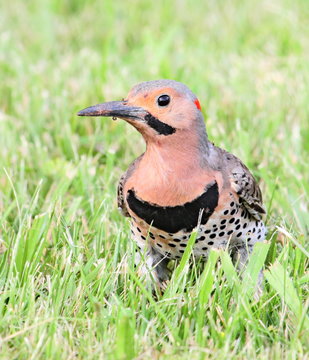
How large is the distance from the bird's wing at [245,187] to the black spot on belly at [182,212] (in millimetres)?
160

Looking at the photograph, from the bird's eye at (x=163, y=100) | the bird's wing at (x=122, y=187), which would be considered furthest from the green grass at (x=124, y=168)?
the bird's eye at (x=163, y=100)

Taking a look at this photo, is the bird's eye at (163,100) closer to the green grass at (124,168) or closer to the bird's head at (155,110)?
the bird's head at (155,110)

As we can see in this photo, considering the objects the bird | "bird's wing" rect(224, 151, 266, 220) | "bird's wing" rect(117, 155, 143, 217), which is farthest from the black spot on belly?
"bird's wing" rect(117, 155, 143, 217)

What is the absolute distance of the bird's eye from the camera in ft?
11.4

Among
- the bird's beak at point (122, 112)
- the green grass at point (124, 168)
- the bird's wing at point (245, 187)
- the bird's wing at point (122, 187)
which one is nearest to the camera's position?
the green grass at point (124, 168)

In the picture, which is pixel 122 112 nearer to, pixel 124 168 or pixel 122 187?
pixel 122 187

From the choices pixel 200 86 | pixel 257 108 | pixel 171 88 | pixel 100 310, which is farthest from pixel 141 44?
pixel 100 310

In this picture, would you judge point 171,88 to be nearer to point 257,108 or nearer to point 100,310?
point 100,310

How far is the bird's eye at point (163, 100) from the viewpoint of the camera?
3482 millimetres

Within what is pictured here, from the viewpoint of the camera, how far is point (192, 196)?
11.5 feet

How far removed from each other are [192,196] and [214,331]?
70 centimetres

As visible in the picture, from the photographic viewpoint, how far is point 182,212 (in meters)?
3.53

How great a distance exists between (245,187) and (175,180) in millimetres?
395

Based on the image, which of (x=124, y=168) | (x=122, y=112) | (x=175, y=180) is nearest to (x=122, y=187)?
(x=175, y=180)
